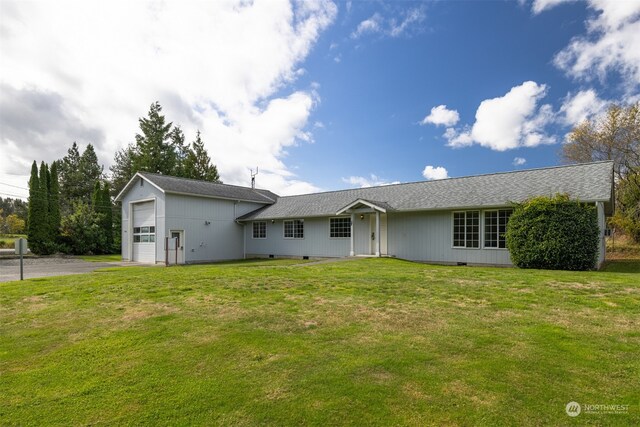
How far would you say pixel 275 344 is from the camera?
471 cm

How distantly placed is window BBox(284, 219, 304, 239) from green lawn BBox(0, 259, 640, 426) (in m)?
14.3

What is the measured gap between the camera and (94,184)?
3988cm

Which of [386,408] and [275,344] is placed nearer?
[386,408]

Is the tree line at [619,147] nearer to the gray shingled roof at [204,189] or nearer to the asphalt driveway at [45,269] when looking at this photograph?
the gray shingled roof at [204,189]

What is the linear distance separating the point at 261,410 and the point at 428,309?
165 inches

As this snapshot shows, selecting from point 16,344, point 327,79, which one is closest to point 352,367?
point 16,344

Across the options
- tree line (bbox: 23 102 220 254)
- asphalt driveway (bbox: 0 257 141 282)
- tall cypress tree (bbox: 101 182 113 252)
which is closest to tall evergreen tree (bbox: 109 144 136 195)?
tree line (bbox: 23 102 220 254)

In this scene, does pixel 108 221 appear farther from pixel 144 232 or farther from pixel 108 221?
pixel 144 232

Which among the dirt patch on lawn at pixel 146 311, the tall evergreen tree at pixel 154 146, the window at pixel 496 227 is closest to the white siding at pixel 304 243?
the window at pixel 496 227

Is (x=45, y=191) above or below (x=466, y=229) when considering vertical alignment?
above

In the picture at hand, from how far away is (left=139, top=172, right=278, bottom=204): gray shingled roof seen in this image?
69.5 feet

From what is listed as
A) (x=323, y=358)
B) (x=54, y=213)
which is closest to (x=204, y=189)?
(x=54, y=213)

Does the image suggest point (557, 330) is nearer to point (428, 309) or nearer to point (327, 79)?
point (428, 309)

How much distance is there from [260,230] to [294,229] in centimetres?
318
